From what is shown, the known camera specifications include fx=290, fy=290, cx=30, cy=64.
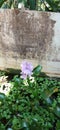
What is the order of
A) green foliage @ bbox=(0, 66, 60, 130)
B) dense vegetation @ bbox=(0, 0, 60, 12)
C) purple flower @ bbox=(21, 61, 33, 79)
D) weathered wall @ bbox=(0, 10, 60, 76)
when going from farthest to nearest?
dense vegetation @ bbox=(0, 0, 60, 12)
weathered wall @ bbox=(0, 10, 60, 76)
green foliage @ bbox=(0, 66, 60, 130)
purple flower @ bbox=(21, 61, 33, 79)

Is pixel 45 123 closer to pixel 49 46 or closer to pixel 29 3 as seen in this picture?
pixel 49 46

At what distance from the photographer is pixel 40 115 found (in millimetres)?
2822

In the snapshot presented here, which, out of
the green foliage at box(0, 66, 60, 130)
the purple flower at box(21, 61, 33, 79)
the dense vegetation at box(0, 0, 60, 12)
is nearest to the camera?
the purple flower at box(21, 61, 33, 79)

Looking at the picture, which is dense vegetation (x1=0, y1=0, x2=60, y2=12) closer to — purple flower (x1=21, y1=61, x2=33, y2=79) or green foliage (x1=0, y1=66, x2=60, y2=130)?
green foliage (x1=0, y1=66, x2=60, y2=130)

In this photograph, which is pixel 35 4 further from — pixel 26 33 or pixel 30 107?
pixel 30 107

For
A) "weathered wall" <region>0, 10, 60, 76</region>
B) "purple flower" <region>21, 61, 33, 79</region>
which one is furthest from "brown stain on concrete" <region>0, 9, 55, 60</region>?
"purple flower" <region>21, 61, 33, 79</region>

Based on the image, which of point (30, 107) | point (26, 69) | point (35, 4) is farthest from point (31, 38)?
point (26, 69)

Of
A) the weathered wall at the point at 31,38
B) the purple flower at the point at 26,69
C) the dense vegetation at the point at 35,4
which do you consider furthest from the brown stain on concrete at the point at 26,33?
the purple flower at the point at 26,69

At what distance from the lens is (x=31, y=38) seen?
359 centimetres

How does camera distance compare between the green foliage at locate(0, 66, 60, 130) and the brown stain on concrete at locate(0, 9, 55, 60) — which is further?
the brown stain on concrete at locate(0, 9, 55, 60)

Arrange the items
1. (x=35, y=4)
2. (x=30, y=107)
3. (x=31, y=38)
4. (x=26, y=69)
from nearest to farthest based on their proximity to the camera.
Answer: (x=26, y=69), (x=30, y=107), (x=31, y=38), (x=35, y=4)

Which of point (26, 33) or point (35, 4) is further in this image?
point (35, 4)

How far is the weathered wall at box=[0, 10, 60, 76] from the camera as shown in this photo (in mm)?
3492

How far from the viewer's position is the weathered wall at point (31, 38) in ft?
11.5
